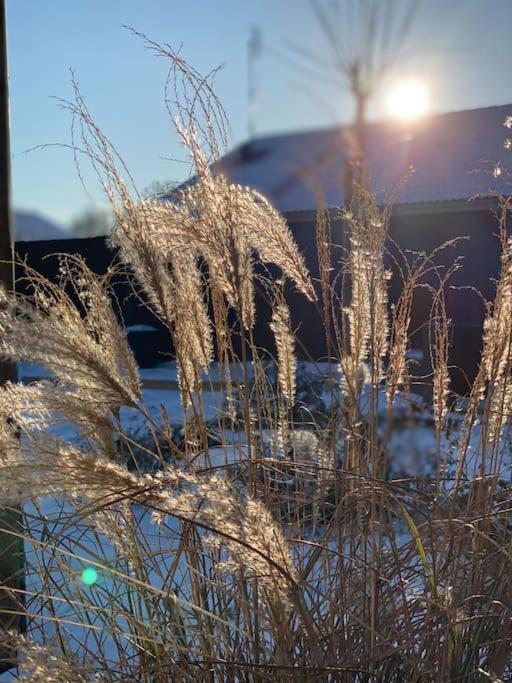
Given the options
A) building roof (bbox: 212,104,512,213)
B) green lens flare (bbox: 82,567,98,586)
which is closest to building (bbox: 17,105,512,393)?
building roof (bbox: 212,104,512,213)

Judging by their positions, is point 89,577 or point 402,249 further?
point 402,249

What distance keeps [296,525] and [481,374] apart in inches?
24.2

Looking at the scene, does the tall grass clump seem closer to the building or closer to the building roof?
the building

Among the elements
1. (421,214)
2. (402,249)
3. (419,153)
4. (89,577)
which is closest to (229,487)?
(89,577)

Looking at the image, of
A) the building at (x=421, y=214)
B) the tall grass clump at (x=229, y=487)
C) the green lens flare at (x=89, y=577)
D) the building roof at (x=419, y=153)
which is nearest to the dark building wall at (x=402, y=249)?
the building at (x=421, y=214)

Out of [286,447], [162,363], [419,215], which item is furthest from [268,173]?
[286,447]

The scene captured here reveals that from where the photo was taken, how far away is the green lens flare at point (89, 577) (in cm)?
187

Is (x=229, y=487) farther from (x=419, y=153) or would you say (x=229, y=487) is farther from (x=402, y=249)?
(x=402, y=249)

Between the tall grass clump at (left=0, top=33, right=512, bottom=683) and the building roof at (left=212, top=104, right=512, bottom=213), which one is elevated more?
the building roof at (left=212, top=104, right=512, bottom=213)

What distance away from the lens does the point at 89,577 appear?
1.88 meters

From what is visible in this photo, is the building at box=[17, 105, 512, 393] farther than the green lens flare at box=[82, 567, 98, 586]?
Yes

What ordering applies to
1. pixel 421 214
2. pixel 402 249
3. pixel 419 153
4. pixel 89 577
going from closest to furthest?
pixel 89 577 → pixel 419 153 → pixel 402 249 → pixel 421 214

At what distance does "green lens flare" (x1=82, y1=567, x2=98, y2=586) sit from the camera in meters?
1.87

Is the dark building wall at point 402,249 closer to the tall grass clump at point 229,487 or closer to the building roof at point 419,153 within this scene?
the building roof at point 419,153
